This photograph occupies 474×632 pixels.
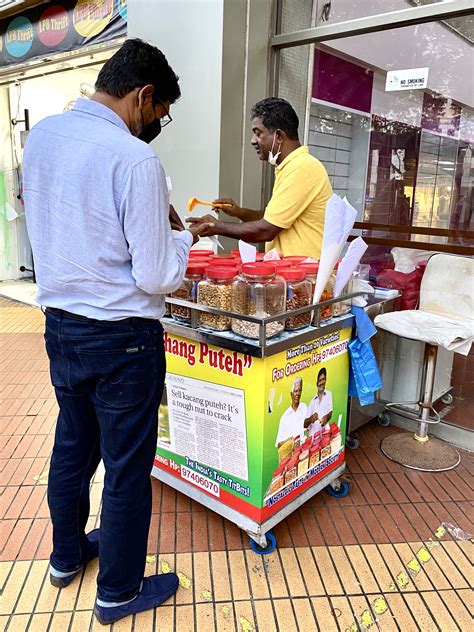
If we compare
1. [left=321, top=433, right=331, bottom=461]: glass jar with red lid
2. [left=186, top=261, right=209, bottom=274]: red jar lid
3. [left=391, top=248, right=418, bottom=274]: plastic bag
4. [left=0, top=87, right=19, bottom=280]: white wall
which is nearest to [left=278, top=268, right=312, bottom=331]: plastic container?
[left=186, top=261, right=209, bottom=274]: red jar lid

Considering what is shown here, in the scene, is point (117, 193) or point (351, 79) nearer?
point (117, 193)

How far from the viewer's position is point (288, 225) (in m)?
2.61

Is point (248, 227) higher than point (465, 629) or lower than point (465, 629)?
higher

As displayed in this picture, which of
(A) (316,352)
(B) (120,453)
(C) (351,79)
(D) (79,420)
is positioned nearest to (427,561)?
(A) (316,352)

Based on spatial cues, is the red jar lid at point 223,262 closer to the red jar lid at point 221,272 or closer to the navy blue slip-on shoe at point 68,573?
the red jar lid at point 221,272

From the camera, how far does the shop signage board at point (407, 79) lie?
3.06 meters

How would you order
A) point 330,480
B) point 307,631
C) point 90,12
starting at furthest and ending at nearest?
1. point 90,12
2. point 330,480
3. point 307,631

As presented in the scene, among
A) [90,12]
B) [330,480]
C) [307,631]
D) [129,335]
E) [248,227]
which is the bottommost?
[307,631]

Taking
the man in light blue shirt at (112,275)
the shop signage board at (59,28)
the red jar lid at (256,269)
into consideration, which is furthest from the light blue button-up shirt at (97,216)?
the shop signage board at (59,28)

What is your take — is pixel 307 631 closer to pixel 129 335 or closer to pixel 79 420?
pixel 79 420

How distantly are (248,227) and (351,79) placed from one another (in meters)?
1.58

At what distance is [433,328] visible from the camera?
284 centimetres

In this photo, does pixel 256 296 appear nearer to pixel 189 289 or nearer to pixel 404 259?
pixel 189 289

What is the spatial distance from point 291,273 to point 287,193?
64 centimetres
